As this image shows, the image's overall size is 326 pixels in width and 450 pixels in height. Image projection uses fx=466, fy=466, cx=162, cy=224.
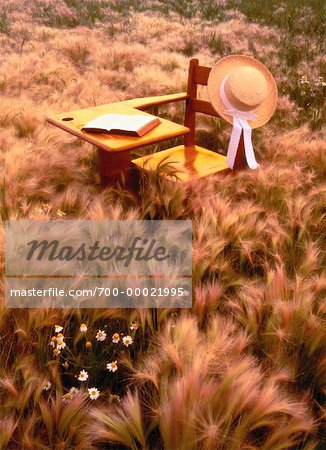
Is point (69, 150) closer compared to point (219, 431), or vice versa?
point (219, 431)

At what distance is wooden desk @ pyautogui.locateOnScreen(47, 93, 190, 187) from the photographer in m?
2.62

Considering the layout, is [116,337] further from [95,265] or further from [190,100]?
[190,100]

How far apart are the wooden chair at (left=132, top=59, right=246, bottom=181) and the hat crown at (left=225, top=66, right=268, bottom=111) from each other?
29 centimetres

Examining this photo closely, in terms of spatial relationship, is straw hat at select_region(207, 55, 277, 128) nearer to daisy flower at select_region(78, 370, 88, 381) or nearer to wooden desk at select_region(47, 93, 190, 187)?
wooden desk at select_region(47, 93, 190, 187)

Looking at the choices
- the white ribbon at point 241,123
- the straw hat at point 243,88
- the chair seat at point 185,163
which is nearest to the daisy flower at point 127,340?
the chair seat at point 185,163

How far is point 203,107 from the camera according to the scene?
11.0 ft

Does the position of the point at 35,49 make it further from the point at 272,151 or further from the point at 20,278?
the point at 20,278

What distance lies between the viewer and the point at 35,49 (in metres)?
7.14

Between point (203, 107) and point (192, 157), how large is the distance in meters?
0.38

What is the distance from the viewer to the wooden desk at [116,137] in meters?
2.62

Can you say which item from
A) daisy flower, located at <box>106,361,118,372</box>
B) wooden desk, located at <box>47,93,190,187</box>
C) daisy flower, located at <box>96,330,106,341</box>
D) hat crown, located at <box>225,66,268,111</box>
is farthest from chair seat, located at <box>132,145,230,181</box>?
daisy flower, located at <box>106,361,118,372</box>

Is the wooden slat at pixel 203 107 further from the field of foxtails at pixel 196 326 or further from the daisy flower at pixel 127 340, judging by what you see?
the daisy flower at pixel 127 340

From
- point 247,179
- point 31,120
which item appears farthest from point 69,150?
point 247,179

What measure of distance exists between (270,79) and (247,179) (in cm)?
73
